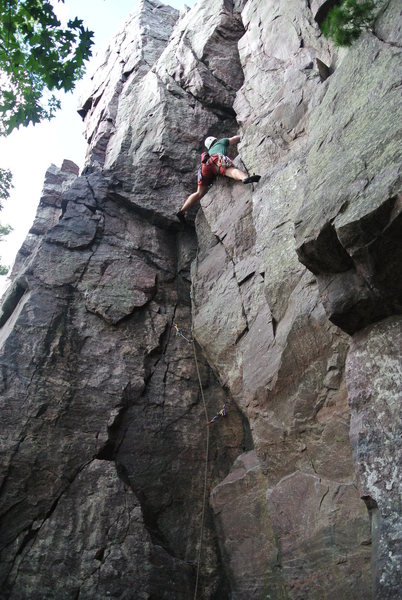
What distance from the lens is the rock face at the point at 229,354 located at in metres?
4.98

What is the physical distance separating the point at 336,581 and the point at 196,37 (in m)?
13.4

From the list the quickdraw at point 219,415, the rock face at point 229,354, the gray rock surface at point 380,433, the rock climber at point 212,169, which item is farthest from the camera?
the rock climber at point 212,169

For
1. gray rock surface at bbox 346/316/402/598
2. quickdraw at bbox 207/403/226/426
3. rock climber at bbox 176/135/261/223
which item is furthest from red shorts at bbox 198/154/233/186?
gray rock surface at bbox 346/316/402/598

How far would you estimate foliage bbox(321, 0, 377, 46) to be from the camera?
6.51 metres

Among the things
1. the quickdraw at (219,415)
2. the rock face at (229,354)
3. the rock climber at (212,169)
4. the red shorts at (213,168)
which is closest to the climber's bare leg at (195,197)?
the rock climber at (212,169)

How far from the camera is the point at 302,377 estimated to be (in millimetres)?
6516

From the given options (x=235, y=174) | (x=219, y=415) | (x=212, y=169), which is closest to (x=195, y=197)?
(x=212, y=169)

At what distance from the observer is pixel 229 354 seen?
8.20 metres

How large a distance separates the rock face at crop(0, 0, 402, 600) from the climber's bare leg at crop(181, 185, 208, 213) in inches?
9.9

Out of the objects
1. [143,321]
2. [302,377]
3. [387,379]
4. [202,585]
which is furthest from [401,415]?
[143,321]

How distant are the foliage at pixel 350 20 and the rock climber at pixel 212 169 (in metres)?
2.95

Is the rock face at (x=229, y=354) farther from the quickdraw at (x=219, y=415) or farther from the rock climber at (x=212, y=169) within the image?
the rock climber at (x=212, y=169)

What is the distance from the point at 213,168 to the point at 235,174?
2.33 feet

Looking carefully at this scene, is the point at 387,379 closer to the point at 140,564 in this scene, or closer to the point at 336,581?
the point at 336,581
